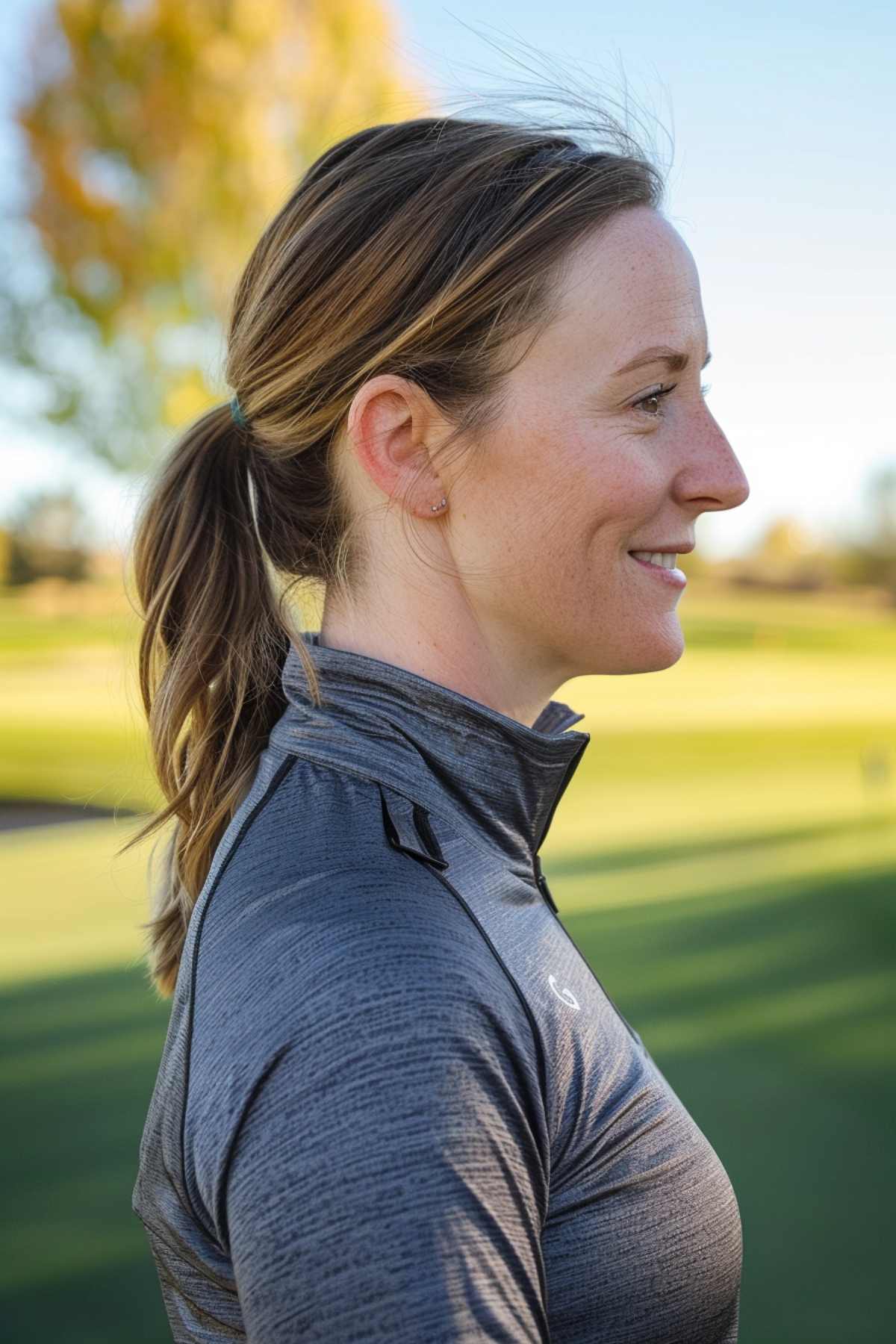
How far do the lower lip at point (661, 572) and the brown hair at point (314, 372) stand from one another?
20 cm

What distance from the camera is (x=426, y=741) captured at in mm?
1121

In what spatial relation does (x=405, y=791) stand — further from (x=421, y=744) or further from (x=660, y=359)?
(x=660, y=359)

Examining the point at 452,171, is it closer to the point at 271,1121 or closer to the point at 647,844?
the point at 271,1121

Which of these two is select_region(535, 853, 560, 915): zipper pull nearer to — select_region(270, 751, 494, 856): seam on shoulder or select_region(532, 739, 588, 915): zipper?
select_region(532, 739, 588, 915): zipper

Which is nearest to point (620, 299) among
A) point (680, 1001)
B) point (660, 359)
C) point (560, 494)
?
point (660, 359)

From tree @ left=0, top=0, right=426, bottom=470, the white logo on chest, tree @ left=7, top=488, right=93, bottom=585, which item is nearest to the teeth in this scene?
the white logo on chest

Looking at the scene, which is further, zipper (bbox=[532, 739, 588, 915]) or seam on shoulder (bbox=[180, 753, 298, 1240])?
zipper (bbox=[532, 739, 588, 915])

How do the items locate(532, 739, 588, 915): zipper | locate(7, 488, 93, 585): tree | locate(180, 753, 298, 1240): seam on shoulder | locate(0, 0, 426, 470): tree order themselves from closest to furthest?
locate(180, 753, 298, 1240): seam on shoulder
locate(532, 739, 588, 915): zipper
locate(0, 0, 426, 470): tree
locate(7, 488, 93, 585): tree

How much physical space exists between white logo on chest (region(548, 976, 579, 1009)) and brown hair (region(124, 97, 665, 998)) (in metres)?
0.36

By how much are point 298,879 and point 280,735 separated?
30 cm

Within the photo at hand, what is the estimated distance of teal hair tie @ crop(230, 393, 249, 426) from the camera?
55.9 inches

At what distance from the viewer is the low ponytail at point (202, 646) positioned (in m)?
1.39

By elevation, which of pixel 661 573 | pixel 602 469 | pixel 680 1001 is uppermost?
pixel 602 469

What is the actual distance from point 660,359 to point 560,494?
15cm
